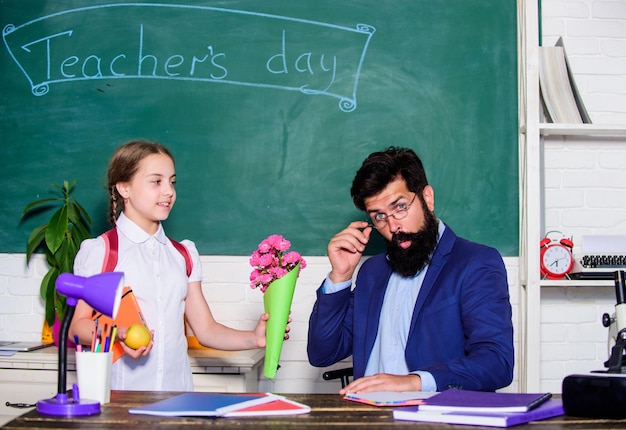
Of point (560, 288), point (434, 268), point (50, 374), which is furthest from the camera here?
point (560, 288)

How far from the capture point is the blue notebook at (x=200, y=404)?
5.14 feet

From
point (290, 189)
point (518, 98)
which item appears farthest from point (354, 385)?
point (518, 98)

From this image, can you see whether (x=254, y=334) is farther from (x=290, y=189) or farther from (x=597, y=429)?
(x=597, y=429)

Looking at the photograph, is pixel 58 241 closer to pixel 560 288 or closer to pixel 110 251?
pixel 110 251

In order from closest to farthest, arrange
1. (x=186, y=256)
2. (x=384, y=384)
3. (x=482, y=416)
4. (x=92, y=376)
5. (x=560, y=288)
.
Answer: (x=482, y=416) < (x=92, y=376) < (x=384, y=384) < (x=186, y=256) < (x=560, y=288)

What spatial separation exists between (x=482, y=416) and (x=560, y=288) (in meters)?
2.06

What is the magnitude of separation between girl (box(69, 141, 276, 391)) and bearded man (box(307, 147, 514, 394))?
31 centimetres

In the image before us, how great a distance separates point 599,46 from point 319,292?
189cm

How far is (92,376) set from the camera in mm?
1700

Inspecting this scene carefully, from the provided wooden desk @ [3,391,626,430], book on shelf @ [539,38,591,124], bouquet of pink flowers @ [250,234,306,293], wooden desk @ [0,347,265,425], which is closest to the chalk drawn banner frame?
book on shelf @ [539,38,591,124]

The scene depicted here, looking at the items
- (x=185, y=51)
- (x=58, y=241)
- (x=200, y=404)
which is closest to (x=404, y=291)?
(x=200, y=404)

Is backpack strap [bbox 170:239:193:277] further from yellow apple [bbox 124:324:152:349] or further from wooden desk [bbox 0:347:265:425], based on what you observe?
yellow apple [bbox 124:324:152:349]

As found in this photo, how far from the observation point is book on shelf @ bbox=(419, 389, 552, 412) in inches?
60.1

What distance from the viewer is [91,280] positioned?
1632mm
